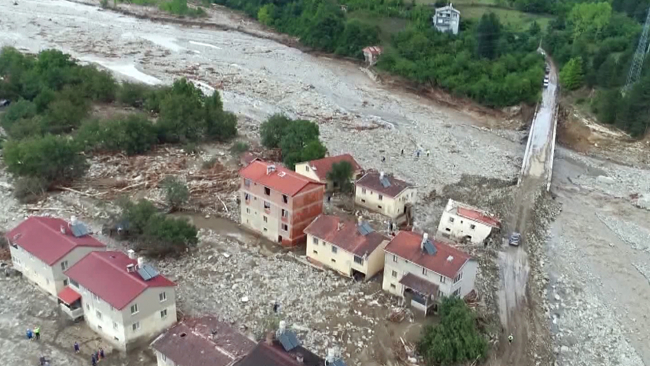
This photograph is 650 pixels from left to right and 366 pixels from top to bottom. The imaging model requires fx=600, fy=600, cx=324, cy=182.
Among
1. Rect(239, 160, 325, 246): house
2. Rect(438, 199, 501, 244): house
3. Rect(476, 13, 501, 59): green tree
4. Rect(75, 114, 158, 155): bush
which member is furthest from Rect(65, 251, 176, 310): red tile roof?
Rect(476, 13, 501, 59): green tree


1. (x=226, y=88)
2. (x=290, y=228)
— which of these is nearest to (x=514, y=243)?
(x=290, y=228)

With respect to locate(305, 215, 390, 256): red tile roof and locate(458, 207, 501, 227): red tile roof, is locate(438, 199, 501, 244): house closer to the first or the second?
locate(458, 207, 501, 227): red tile roof

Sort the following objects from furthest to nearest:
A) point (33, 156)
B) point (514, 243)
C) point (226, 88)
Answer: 1. point (226, 88)
2. point (33, 156)
3. point (514, 243)

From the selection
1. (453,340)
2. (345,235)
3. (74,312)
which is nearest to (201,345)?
(74,312)

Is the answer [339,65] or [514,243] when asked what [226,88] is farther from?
[514,243]

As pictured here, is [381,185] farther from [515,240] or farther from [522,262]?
[522,262]

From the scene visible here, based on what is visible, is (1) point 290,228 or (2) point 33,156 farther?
(2) point 33,156

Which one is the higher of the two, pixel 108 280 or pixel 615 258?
pixel 108 280
